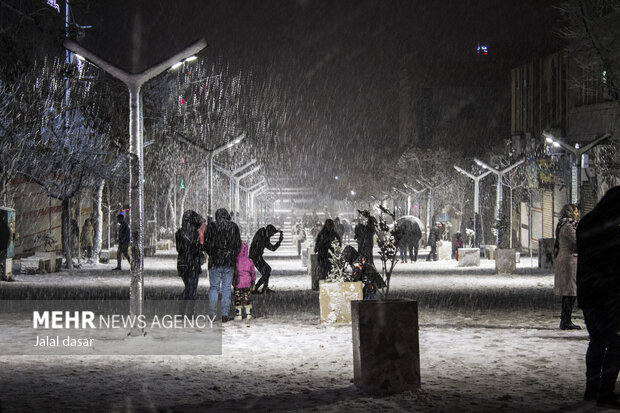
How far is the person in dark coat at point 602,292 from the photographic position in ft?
27.2

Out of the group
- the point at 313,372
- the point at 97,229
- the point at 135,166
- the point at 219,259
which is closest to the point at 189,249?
the point at 219,259

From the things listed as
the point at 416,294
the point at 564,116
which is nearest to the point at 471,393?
the point at 416,294

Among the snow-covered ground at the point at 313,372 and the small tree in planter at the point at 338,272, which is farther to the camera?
the small tree in planter at the point at 338,272

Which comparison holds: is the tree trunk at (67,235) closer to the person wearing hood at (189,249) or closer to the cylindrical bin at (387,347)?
the person wearing hood at (189,249)

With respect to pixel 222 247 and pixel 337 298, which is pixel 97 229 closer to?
pixel 222 247

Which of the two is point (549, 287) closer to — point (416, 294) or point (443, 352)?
point (416, 294)

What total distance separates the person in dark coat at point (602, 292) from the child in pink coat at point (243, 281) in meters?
7.77

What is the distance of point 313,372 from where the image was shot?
10422mm

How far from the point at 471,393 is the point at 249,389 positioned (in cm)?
205

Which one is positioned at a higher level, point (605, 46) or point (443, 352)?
point (605, 46)

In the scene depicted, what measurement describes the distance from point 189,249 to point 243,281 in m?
1.00

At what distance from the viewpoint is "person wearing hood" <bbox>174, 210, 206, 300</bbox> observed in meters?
15.6

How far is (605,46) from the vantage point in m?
25.0

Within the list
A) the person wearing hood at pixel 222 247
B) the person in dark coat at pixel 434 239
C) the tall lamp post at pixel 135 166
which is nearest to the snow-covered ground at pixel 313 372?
the person wearing hood at pixel 222 247
